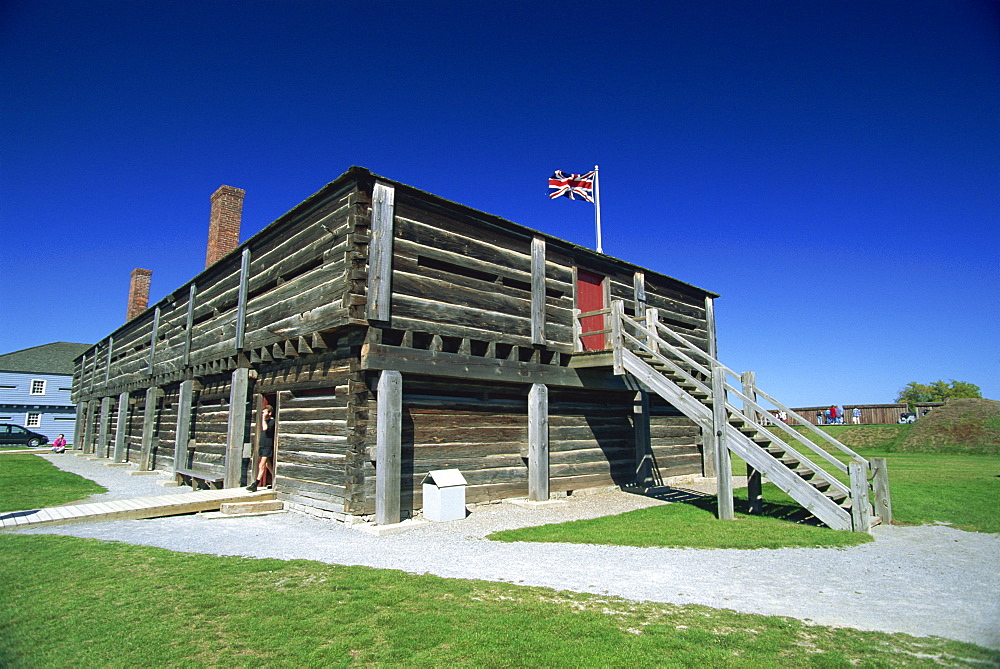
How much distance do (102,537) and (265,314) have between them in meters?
5.58

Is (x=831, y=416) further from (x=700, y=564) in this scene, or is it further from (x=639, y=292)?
(x=700, y=564)

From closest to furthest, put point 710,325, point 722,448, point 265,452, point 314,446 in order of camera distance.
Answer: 1. point 722,448
2. point 314,446
3. point 265,452
4. point 710,325

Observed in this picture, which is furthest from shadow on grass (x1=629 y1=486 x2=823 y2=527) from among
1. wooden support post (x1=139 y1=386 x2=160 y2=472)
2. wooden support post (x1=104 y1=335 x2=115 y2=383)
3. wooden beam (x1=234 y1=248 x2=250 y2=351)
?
wooden support post (x1=104 y1=335 x2=115 y2=383)

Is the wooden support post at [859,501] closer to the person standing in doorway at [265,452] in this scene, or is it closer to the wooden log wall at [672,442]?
the wooden log wall at [672,442]

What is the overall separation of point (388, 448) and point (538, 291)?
209 inches

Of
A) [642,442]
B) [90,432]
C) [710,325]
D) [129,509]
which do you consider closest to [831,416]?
[710,325]

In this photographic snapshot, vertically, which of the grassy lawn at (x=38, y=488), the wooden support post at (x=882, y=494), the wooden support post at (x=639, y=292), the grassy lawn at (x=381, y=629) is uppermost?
the wooden support post at (x=639, y=292)

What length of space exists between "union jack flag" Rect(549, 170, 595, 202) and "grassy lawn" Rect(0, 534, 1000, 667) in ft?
45.7

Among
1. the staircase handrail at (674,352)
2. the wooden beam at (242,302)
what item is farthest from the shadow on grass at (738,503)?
the wooden beam at (242,302)

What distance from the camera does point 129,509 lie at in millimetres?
10516

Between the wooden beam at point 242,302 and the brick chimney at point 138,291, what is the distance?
1855cm

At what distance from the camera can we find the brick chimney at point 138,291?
94.6 feet

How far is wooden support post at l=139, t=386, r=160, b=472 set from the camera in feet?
67.0

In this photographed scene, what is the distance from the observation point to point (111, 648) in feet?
13.9
